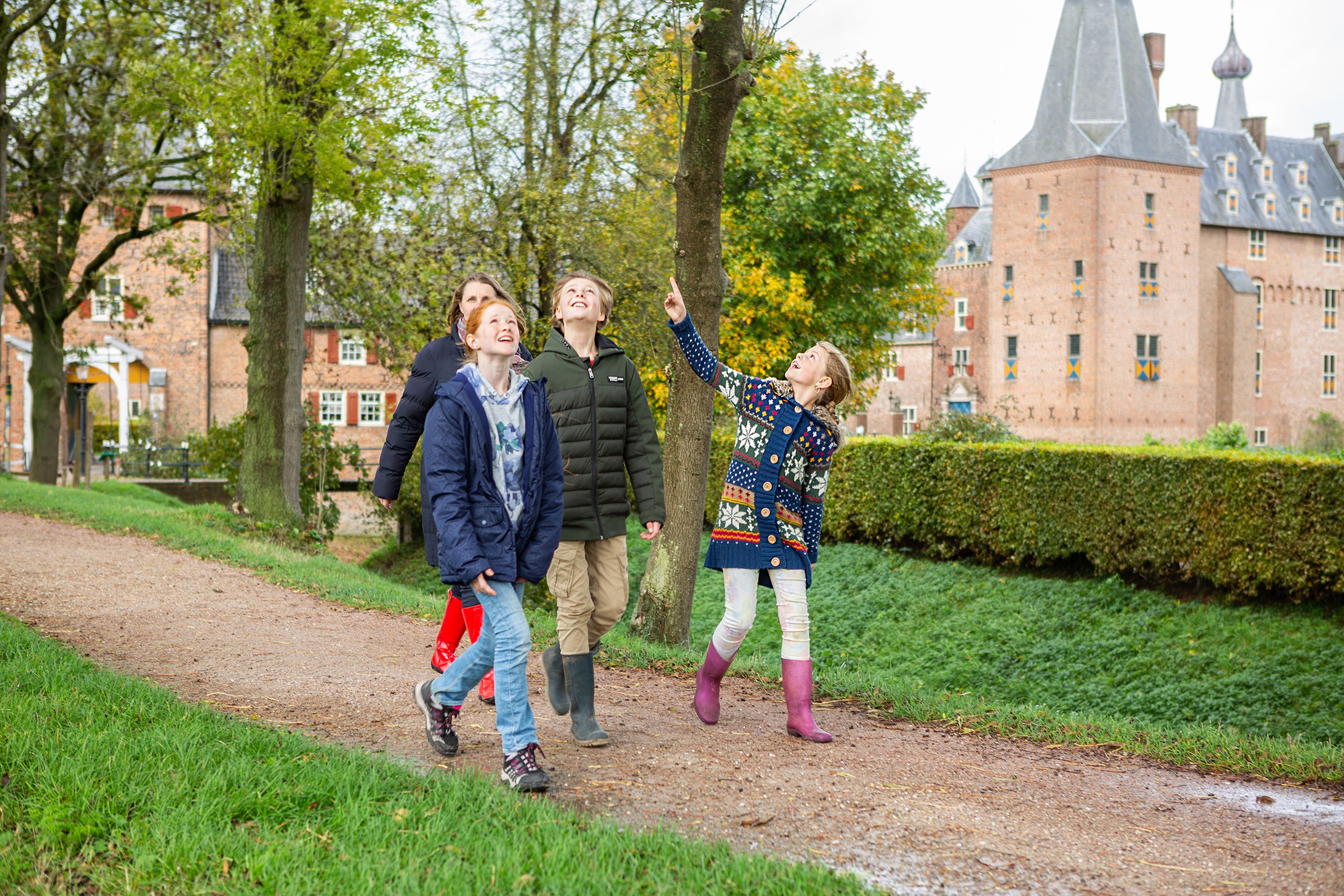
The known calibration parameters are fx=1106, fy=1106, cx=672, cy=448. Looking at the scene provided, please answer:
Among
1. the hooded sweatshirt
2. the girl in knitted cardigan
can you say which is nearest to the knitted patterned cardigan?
the girl in knitted cardigan

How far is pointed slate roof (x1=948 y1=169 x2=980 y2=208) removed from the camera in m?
71.5

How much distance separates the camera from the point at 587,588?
16.4ft

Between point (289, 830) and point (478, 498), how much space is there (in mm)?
1303

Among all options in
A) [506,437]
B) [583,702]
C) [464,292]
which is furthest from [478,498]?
[464,292]

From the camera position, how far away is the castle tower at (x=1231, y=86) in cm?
6956

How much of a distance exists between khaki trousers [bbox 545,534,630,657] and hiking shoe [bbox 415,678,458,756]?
0.63 metres

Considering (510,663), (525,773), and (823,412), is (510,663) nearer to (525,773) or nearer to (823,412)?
(525,773)

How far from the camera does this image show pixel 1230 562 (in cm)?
1198

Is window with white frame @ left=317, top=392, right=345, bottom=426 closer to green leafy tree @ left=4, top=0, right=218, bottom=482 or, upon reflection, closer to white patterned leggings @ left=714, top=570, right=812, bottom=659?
green leafy tree @ left=4, top=0, right=218, bottom=482

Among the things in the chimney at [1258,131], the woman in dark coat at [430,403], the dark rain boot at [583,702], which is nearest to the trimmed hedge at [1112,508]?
the dark rain boot at [583,702]

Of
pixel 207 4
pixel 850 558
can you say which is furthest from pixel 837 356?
pixel 207 4

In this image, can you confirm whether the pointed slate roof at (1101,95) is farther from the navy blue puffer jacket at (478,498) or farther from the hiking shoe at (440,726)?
the hiking shoe at (440,726)

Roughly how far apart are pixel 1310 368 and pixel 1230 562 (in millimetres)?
57683

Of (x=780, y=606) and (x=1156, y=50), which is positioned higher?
(x=1156, y=50)
